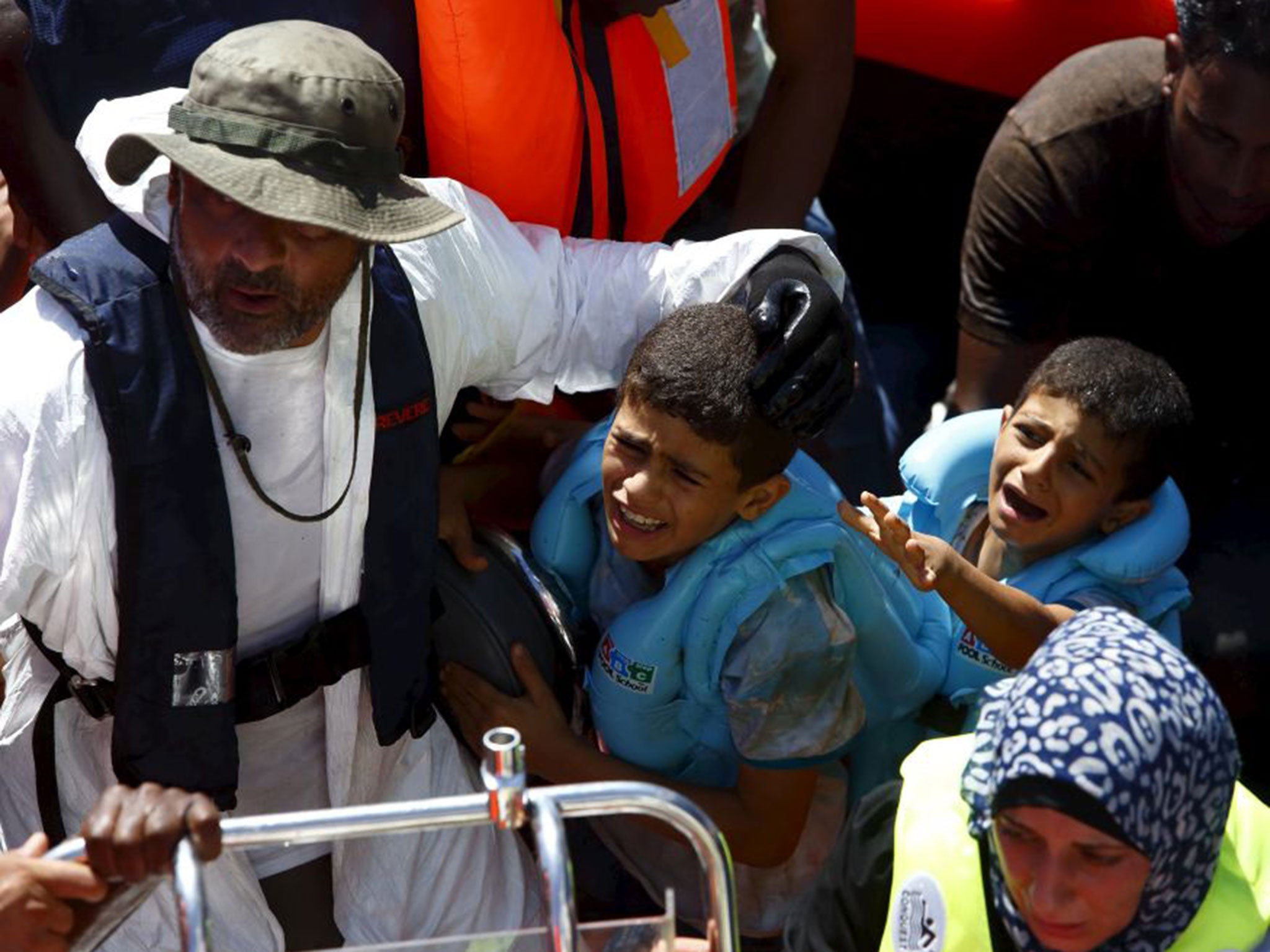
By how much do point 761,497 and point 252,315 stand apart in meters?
0.85

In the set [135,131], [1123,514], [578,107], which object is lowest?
[1123,514]

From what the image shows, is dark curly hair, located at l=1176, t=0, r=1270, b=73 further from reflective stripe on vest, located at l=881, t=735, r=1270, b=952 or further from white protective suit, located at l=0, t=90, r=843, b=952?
reflective stripe on vest, located at l=881, t=735, r=1270, b=952

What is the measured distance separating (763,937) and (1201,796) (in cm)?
112

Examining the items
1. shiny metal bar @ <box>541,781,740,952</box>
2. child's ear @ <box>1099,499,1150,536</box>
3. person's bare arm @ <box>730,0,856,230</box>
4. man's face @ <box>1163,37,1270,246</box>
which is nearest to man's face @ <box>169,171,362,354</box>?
shiny metal bar @ <box>541,781,740,952</box>

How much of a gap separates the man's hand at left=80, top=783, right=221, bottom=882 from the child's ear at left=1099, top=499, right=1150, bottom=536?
1640 mm

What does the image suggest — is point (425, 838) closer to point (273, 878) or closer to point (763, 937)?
point (273, 878)

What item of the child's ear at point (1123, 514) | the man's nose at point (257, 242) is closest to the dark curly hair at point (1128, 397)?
the child's ear at point (1123, 514)

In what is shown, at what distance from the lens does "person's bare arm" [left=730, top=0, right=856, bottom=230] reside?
3975 mm

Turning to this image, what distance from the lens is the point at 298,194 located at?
2357 millimetres

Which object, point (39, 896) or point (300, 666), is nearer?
point (39, 896)

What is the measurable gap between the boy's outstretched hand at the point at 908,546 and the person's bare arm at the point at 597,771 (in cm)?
36

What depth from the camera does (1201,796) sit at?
2.16 meters

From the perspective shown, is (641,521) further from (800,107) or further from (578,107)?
(800,107)

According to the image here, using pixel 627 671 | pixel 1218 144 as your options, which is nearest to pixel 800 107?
pixel 1218 144
